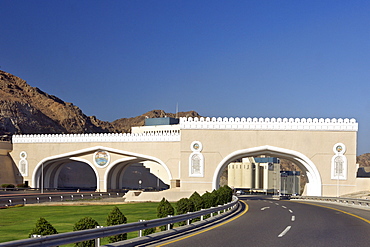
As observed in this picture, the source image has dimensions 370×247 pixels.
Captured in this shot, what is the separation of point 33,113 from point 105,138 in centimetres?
9274

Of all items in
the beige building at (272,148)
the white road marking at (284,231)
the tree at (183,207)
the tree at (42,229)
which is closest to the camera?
the tree at (42,229)

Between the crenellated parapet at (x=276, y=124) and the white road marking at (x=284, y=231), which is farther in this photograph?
the crenellated parapet at (x=276, y=124)

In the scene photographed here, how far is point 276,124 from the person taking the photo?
52.2 m

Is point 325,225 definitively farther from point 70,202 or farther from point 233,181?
point 233,181

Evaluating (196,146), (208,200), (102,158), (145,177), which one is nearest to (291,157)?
(196,146)

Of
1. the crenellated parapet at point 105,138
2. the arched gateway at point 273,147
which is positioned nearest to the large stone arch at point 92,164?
the crenellated parapet at point 105,138

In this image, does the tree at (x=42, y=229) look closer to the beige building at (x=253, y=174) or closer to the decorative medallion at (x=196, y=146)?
the decorative medallion at (x=196, y=146)

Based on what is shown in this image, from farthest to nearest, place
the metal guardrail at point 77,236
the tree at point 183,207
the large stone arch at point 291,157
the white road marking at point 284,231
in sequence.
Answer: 1. the large stone arch at point 291,157
2. the tree at point 183,207
3. the white road marking at point 284,231
4. the metal guardrail at point 77,236

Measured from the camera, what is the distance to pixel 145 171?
90000 mm

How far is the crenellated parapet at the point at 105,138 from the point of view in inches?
2399

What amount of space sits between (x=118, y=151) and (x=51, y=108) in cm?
12324

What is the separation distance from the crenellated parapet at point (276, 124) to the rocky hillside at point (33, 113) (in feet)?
266

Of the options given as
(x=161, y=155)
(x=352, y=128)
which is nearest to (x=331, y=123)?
(x=352, y=128)

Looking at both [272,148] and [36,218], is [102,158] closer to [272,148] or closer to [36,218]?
[272,148]
